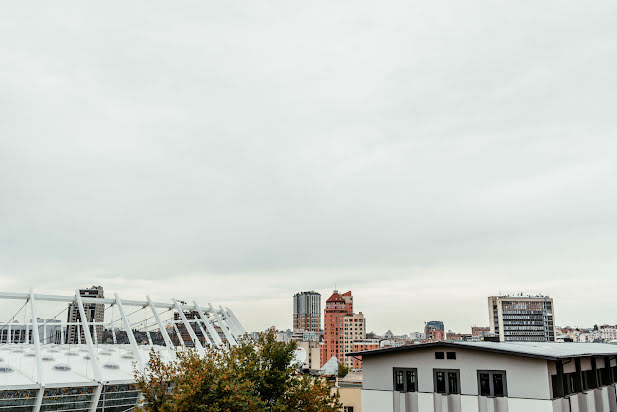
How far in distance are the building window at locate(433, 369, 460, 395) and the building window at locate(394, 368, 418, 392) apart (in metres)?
1.31

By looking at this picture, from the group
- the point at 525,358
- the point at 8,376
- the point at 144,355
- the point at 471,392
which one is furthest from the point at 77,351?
the point at 525,358

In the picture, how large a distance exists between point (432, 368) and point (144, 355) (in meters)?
25.7

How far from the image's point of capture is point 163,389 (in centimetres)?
2667

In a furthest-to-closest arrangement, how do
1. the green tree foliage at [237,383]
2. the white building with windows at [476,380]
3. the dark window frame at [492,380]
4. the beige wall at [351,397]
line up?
the beige wall at [351,397] → the dark window frame at [492,380] → the white building with windows at [476,380] → the green tree foliage at [237,383]

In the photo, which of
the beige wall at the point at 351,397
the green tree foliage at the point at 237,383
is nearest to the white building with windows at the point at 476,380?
the green tree foliage at the point at 237,383

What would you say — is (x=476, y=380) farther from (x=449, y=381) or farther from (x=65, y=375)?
(x=65, y=375)

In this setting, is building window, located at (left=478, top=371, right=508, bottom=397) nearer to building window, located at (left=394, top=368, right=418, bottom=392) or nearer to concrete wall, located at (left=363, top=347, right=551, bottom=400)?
concrete wall, located at (left=363, top=347, right=551, bottom=400)

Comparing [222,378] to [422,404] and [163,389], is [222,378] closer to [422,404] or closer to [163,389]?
[163,389]

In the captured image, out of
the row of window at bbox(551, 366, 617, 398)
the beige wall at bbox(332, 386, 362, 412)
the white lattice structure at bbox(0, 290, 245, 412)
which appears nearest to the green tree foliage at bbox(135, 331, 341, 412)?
the white lattice structure at bbox(0, 290, 245, 412)

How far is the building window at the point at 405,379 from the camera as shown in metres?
31.8

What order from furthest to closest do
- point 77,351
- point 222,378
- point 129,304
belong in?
1. point 129,304
2. point 77,351
3. point 222,378

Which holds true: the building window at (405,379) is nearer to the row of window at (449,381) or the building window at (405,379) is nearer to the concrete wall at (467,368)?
the row of window at (449,381)

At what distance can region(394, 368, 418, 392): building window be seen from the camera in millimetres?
31828

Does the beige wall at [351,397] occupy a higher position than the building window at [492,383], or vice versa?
the building window at [492,383]
